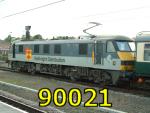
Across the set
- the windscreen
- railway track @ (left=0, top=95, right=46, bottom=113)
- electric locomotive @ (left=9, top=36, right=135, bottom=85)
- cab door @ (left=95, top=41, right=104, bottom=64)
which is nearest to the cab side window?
electric locomotive @ (left=9, top=36, right=135, bottom=85)

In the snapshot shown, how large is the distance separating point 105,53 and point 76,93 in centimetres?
544

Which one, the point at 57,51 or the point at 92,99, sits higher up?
the point at 57,51

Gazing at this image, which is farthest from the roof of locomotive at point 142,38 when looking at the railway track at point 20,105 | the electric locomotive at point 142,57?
the railway track at point 20,105

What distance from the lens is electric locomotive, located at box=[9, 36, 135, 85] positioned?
2172cm

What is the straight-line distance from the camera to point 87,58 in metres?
24.1

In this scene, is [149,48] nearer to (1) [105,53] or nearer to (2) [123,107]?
(1) [105,53]

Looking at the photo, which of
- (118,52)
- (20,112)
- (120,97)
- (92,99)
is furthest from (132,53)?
(20,112)

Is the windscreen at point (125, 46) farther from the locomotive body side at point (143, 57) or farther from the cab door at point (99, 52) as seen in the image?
the locomotive body side at point (143, 57)

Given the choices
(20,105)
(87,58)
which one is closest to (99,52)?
(87,58)

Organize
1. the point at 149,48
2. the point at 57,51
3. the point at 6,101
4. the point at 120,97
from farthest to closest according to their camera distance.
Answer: the point at 57,51, the point at 149,48, the point at 120,97, the point at 6,101

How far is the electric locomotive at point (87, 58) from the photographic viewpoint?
21719mm

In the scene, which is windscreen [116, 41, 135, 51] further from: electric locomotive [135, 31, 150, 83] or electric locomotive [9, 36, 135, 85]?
electric locomotive [135, 31, 150, 83]

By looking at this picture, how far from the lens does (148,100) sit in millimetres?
16672

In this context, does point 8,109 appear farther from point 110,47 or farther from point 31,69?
point 31,69
